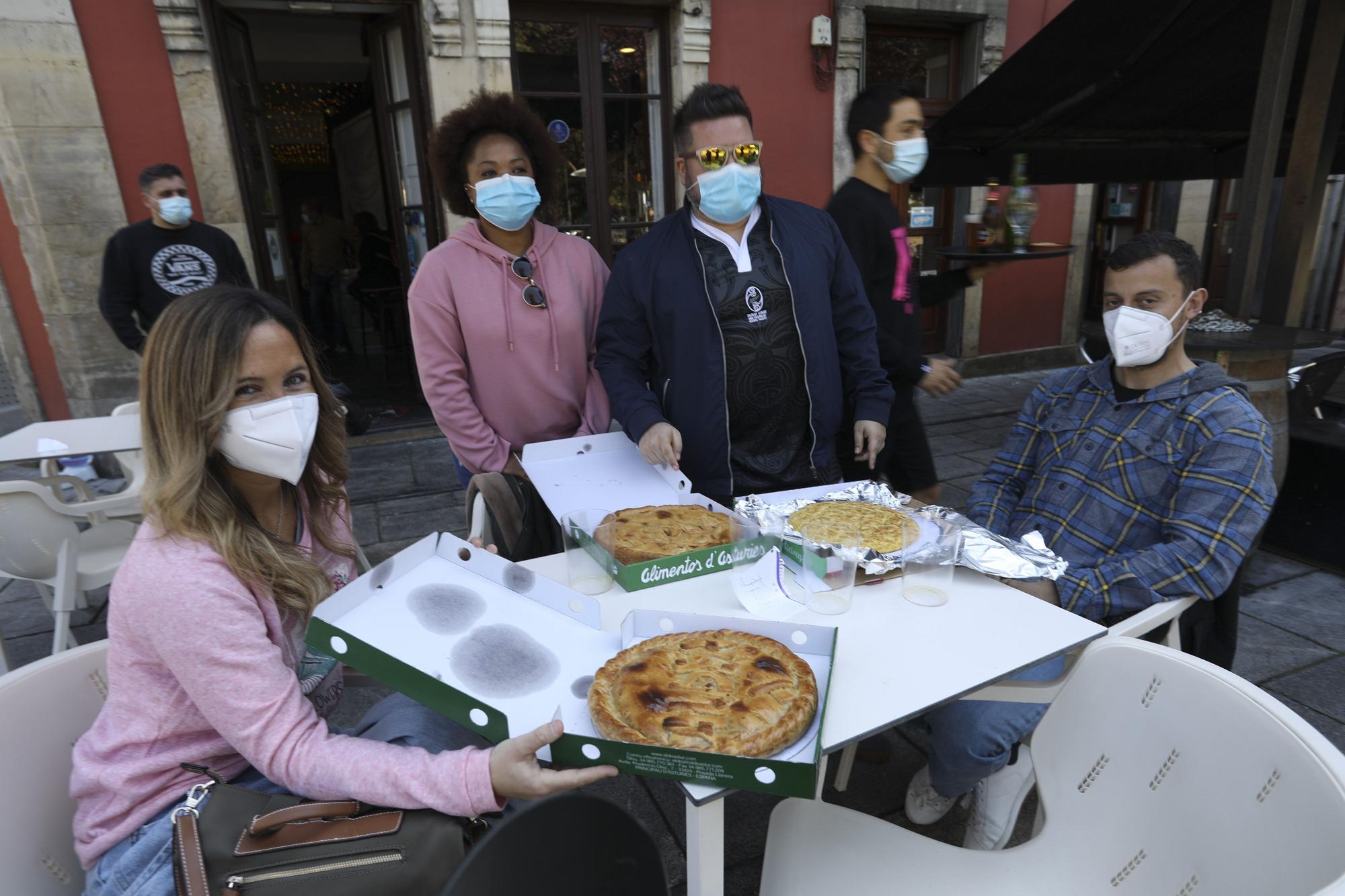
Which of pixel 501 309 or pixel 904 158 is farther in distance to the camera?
pixel 904 158

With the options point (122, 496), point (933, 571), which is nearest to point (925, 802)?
point (933, 571)

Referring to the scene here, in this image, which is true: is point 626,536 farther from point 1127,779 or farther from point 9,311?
point 9,311

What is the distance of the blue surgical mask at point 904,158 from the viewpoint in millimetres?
2756

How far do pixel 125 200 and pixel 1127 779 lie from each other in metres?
6.32

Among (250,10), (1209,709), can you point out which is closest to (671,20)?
(250,10)

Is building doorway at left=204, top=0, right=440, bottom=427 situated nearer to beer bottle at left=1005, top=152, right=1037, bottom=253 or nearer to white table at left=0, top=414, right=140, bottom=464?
white table at left=0, top=414, right=140, bottom=464

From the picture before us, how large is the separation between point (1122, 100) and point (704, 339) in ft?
14.2


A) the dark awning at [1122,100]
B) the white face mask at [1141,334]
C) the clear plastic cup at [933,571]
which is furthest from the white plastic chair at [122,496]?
the dark awning at [1122,100]

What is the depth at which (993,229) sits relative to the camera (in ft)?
12.0

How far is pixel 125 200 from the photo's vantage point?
5082mm

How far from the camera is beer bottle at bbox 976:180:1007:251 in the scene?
11.6 feet

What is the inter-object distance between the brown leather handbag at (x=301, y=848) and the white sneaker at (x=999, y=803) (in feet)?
4.32

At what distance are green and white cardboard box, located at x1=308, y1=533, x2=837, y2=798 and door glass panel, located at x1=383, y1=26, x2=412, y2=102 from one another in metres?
5.20

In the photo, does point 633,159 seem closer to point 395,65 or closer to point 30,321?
point 395,65
